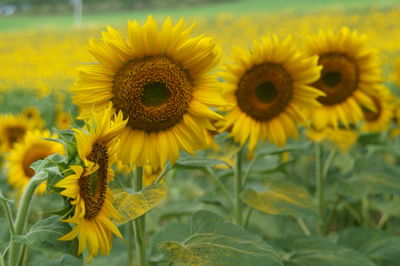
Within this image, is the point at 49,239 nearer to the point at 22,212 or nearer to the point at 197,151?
the point at 22,212

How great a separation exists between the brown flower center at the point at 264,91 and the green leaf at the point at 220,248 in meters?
0.63

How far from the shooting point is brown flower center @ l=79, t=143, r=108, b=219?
1224mm

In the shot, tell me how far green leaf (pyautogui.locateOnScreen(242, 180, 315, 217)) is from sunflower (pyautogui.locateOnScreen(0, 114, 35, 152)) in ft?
4.74

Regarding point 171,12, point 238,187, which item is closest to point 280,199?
point 238,187

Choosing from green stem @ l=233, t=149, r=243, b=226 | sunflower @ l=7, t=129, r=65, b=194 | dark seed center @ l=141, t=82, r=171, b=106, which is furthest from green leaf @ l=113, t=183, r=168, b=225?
sunflower @ l=7, t=129, r=65, b=194

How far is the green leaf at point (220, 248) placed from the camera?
1.50 metres

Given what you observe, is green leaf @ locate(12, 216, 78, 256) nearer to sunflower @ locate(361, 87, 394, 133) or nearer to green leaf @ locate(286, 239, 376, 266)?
green leaf @ locate(286, 239, 376, 266)

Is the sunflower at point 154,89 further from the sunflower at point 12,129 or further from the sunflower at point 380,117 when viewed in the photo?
the sunflower at point 380,117

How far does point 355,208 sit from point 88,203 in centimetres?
239

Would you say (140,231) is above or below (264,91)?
below

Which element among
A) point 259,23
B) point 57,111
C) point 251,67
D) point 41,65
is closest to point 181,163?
point 251,67

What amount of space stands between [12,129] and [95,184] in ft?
6.41

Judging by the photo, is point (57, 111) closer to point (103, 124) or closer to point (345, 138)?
point (345, 138)

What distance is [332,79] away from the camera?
2502 millimetres
